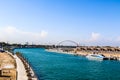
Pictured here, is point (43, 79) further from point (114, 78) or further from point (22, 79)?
point (114, 78)

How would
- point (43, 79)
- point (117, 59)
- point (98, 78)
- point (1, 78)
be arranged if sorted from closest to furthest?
point (1, 78) → point (43, 79) → point (98, 78) → point (117, 59)

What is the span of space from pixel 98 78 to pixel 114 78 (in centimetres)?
375

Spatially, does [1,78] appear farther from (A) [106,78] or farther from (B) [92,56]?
(B) [92,56]

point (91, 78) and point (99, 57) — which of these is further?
point (99, 57)

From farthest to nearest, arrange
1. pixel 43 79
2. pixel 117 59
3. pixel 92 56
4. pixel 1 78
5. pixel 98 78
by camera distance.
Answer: pixel 92 56
pixel 117 59
pixel 98 78
pixel 43 79
pixel 1 78

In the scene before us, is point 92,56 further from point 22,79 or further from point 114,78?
point 22,79

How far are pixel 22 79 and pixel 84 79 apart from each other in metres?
16.3

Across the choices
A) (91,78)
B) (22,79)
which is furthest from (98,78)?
(22,79)

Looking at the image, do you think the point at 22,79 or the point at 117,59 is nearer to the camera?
the point at 22,79

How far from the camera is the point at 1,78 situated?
137 feet

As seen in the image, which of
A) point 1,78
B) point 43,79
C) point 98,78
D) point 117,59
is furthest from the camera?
point 117,59

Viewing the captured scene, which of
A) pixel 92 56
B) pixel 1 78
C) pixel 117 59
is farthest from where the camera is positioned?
pixel 92 56

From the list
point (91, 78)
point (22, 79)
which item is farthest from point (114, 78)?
point (22, 79)

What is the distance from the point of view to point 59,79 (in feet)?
173
